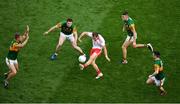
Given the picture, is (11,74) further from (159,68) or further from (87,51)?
(159,68)

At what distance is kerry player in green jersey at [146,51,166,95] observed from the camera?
17422mm

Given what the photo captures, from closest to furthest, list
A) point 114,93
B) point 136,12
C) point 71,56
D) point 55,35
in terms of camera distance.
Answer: point 114,93
point 71,56
point 55,35
point 136,12

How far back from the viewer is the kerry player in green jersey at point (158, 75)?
686 inches

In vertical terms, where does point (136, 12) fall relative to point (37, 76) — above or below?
above

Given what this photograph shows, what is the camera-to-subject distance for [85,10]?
78.7 feet

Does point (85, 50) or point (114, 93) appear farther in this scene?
point (85, 50)

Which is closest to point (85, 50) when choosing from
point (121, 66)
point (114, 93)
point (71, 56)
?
point (71, 56)

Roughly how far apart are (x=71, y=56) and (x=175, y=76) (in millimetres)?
4936

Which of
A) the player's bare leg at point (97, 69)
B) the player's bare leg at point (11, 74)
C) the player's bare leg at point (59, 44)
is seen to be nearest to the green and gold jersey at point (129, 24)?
the player's bare leg at point (97, 69)

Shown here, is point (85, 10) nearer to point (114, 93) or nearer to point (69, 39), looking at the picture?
point (69, 39)

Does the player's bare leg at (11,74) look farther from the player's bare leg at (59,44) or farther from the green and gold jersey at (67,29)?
the green and gold jersey at (67,29)

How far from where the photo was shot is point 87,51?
2095 cm

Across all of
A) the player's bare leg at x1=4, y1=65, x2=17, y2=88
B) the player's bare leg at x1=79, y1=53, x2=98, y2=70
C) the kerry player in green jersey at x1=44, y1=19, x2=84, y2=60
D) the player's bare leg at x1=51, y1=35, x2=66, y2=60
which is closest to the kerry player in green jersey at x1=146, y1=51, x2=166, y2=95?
the player's bare leg at x1=79, y1=53, x2=98, y2=70

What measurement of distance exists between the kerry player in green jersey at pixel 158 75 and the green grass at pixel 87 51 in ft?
1.61
